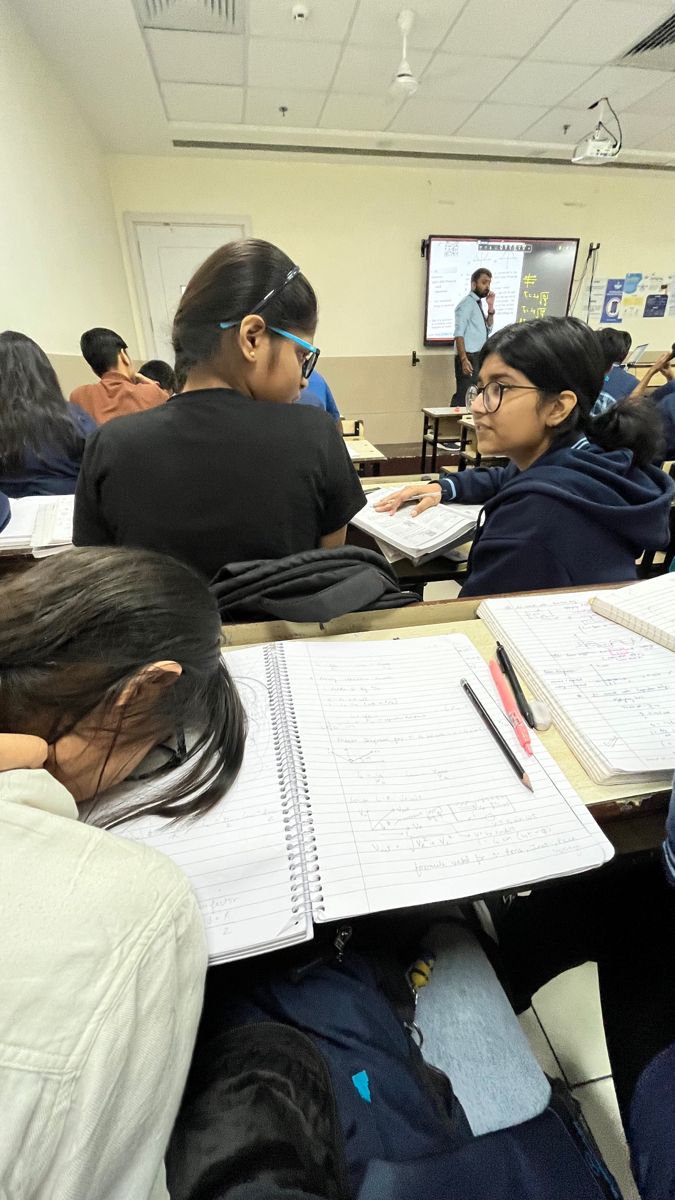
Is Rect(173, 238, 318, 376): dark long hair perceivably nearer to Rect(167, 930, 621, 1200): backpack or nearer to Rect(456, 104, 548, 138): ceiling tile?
Rect(167, 930, 621, 1200): backpack

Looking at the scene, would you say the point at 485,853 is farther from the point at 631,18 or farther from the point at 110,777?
the point at 631,18

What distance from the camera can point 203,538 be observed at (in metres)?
0.89

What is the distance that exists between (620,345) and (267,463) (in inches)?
113

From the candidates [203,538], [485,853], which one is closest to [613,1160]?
[485,853]

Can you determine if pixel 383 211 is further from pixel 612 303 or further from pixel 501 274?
pixel 612 303

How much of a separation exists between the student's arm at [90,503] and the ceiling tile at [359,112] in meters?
4.12

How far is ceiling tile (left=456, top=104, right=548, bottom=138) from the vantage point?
374cm

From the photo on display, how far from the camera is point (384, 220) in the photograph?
5.02 metres

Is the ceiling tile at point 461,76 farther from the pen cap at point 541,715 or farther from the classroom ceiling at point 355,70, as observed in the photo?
the pen cap at point 541,715

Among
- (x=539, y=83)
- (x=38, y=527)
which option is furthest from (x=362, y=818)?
(x=539, y=83)

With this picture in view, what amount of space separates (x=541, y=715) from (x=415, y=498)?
1.02 metres

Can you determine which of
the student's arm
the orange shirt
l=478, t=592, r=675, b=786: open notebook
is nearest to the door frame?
the orange shirt

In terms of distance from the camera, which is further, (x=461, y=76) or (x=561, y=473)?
(x=461, y=76)

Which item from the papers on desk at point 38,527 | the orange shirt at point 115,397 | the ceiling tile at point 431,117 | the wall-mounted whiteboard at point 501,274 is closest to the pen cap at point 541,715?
the papers on desk at point 38,527
